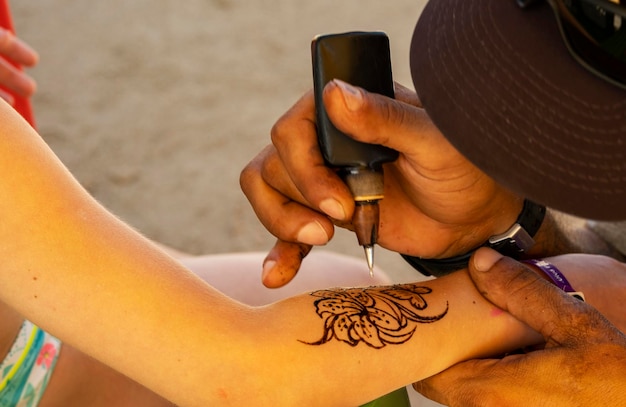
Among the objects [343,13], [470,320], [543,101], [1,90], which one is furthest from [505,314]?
[343,13]

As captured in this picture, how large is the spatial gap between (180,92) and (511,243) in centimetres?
171

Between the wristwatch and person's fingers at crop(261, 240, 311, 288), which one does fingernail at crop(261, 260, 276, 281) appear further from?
the wristwatch

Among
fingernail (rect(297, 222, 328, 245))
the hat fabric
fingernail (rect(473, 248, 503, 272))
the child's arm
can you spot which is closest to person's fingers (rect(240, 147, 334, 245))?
fingernail (rect(297, 222, 328, 245))

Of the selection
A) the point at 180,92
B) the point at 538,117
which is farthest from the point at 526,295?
the point at 180,92

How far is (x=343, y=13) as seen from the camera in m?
3.02

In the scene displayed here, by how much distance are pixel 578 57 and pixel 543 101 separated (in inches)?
2.4

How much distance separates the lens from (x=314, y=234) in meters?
1.09

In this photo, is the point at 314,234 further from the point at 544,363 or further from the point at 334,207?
the point at 544,363

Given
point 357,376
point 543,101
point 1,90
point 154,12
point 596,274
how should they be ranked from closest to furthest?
point 543,101
point 357,376
point 596,274
point 1,90
point 154,12

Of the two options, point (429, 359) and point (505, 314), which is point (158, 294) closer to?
point (429, 359)

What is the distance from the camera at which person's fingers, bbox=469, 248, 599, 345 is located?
3.26 ft

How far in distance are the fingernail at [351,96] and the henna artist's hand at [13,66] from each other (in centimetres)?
103

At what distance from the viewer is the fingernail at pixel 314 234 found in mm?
1088

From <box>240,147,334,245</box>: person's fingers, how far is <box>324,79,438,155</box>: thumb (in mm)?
172
